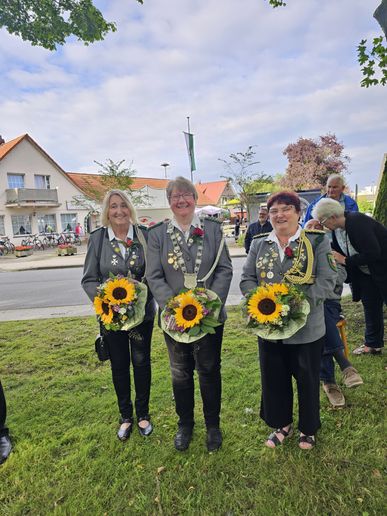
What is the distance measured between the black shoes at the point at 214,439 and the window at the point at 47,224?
106 feet

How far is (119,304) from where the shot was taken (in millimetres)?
2766

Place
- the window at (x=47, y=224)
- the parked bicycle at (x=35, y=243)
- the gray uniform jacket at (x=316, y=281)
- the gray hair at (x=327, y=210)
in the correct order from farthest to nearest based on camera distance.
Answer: the window at (x=47, y=224)
the parked bicycle at (x=35, y=243)
the gray hair at (x=327, y=210)
the gray uniform jacket at (x=316, y=281)

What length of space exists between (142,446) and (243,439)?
852 millimetres

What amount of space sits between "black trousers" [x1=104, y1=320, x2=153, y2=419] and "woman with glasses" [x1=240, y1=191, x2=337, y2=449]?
1.00 meters

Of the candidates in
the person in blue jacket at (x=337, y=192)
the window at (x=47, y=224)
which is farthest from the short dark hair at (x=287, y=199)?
the window at (x=47, y=224)

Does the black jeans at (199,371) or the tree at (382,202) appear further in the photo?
the tree at (382,202)

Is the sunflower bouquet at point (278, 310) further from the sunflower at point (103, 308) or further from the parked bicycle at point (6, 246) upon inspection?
the parked bicycle at point (6, 246)

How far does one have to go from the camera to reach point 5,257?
25312mm

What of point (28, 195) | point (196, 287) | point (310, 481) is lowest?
point (310, 481)

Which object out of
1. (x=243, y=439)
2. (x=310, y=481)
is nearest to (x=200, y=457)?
(x=243, y=439)

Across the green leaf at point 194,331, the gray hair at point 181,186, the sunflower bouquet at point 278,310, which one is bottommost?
the green leaf at point 194,331

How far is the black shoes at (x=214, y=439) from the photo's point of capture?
2838mm

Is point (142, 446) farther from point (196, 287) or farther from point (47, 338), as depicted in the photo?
point (47, 338)

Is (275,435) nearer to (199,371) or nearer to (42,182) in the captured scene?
(199,371)
